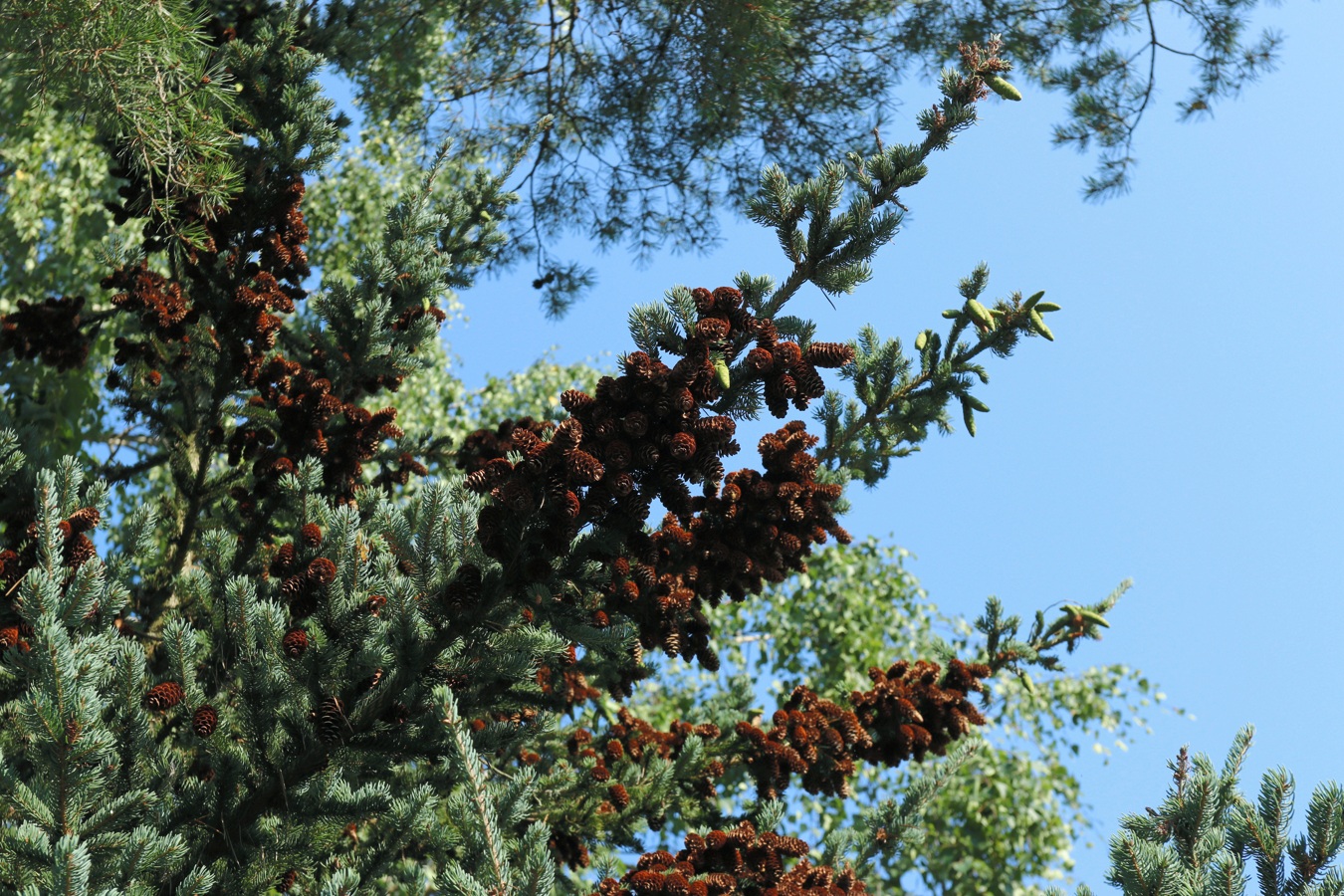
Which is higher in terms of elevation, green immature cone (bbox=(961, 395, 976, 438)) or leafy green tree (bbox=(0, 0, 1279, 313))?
leafy green tree (bbox=(0, 0, 1279, 313))

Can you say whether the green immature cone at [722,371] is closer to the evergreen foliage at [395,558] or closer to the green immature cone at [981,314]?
the evergreen foliage at [395,558]

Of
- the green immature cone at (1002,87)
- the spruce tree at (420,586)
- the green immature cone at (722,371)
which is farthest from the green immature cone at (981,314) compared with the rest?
the green immature cone at (722,371)

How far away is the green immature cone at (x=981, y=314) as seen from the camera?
3.52 meters

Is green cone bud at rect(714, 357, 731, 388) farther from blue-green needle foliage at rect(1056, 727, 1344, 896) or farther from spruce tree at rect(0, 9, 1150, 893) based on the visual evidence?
blue-green needle foliage at rect(1056, 727, 1344, 896)

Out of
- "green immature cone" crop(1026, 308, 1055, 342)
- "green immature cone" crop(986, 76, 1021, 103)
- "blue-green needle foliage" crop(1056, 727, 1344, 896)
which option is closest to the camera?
"blue-green needle foliage" crop(1056, 727, 1344, 896)

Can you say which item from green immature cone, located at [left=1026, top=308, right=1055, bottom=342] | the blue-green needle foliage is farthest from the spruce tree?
the blue-green needle foliage

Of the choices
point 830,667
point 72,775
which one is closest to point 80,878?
point 72,775

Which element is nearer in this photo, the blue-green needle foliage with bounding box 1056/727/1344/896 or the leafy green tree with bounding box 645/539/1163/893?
the blue-green needle foliage with bounding box 1056/727/1344/896

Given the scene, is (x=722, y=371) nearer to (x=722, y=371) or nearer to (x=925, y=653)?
(x=722, y=371)

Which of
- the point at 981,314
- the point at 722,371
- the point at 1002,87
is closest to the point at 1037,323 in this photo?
the point at 981,314

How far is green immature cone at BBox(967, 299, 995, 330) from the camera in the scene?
3523 millimetres

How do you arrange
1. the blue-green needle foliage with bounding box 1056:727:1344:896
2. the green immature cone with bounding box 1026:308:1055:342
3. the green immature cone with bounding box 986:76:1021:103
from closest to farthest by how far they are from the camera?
the blue-green needle foliage with bounding box 1056:727:1344:896, the green immature cone with bounding box 986:76:1021:103, the green immature cone with bounding box 1026:308:1055:342

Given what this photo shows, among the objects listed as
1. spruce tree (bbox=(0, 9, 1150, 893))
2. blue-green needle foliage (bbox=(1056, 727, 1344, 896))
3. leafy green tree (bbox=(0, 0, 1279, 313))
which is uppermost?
leafy green tree (bbox=(0, 0, 1279, 313))

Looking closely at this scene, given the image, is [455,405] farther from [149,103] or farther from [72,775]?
[72,775]
